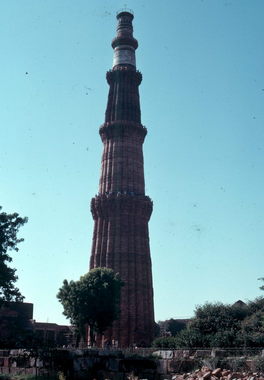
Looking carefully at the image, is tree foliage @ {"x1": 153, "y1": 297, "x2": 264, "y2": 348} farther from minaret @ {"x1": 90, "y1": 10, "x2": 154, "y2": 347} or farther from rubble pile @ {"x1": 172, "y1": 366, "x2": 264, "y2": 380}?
rubble pile @ {"x1": 172, "y1": 366, "x2": 264, "y2": 380}

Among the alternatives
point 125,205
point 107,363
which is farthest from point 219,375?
point 125,205

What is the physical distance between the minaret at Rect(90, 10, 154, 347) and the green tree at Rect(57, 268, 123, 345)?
9.31 m

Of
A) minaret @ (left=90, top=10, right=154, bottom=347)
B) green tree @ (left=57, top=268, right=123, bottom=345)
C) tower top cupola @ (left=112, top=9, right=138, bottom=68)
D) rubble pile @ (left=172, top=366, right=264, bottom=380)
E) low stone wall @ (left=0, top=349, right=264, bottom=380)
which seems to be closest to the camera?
rubble pile @ (left=172, top=366, right=264, bottom=380)

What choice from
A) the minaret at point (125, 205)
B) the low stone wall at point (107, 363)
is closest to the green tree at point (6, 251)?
the low stone wall at point (107, 363)

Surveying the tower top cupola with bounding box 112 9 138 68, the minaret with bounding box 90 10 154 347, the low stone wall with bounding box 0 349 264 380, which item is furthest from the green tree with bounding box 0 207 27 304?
the tower top cupola with bounding box 112 9 138 68

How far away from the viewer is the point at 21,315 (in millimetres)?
54250

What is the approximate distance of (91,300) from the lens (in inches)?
1403

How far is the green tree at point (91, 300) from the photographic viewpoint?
35.6 metres

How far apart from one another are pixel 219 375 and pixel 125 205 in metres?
31.1

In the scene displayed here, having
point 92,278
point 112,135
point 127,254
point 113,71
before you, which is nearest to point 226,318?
point 92,278

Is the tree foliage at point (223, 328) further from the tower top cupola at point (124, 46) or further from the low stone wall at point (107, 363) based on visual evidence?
the tower top cupola at point (124, 46)

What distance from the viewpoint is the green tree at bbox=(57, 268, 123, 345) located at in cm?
3562

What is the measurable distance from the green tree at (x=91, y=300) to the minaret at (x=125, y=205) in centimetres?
931

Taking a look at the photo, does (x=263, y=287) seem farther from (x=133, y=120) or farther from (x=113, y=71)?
(x=113, y=71)
